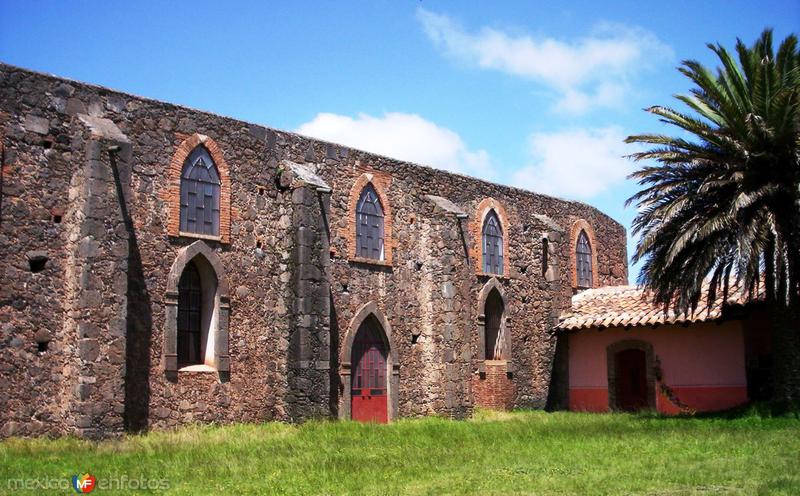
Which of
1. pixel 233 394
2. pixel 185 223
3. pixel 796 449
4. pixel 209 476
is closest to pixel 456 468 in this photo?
pixel 209 476

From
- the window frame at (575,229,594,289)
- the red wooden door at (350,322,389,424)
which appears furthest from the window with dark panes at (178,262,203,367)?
the window frame at (575,229,594,289)

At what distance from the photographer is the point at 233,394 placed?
1741 centimetres

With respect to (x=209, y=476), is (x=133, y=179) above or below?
above

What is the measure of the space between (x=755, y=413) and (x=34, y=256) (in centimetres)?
1453

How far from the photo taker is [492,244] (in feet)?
80.6

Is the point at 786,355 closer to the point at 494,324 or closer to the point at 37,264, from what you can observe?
the point at 494,324

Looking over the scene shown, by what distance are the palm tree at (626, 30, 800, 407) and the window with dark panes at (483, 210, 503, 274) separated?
5.61 metres

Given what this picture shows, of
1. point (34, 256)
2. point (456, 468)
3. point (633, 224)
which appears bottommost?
point (456, 468)

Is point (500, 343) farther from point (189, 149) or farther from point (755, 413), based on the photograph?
point (189, 149)

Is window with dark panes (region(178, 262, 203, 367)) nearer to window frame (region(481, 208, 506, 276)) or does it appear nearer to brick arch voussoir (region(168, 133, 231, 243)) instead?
brick arch voussoir (region(168, 133, 231, 243))
